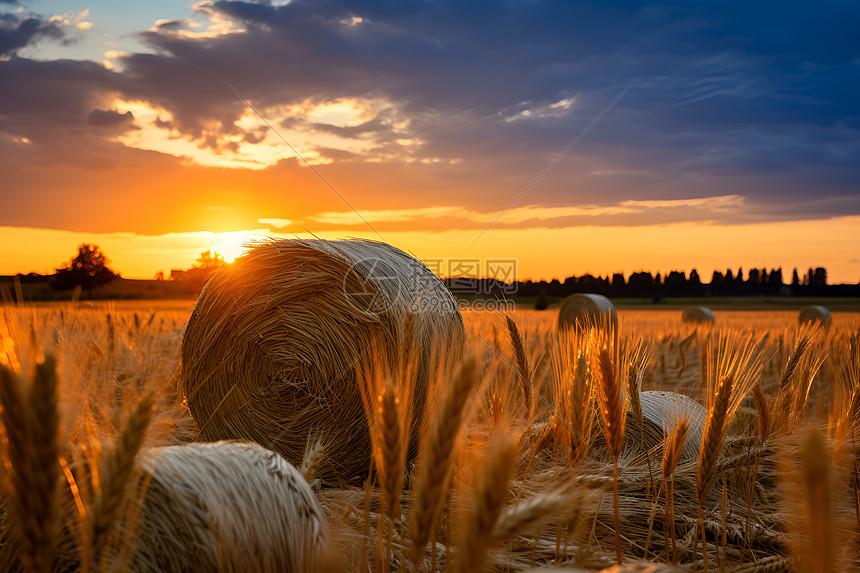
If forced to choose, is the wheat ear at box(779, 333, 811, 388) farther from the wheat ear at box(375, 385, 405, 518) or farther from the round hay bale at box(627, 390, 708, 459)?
the wheat ear at box(375, 385, 405, 518)

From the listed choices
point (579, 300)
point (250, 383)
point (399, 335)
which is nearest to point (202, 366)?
point (250, 383)

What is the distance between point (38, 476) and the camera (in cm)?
93

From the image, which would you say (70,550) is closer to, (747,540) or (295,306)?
(295,306)

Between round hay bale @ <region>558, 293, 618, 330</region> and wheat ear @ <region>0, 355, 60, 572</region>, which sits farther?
round hay bale @ <region>558, 293, 618, 330</region>

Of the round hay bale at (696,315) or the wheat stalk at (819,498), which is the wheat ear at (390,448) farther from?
the round hay bale at (696,315)

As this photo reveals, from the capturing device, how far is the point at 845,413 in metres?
2.52

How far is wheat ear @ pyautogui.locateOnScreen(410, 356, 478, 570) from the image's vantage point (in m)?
1.02

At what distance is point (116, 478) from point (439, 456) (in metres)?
0.58

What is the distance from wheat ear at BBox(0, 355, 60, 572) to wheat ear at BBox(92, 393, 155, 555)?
0.24 ft

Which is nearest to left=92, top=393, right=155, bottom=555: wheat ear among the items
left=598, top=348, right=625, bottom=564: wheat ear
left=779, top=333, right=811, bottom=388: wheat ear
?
left=598, top=348, right=625, bottom=564: wheat ear

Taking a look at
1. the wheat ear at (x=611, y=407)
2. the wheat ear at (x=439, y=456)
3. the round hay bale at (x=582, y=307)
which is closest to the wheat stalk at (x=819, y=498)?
the wheat ear at (x=439, y=456)

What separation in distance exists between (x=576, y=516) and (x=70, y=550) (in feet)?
4.69

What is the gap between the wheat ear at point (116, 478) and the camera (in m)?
0.94

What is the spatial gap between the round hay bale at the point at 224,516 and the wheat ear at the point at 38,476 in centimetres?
34
